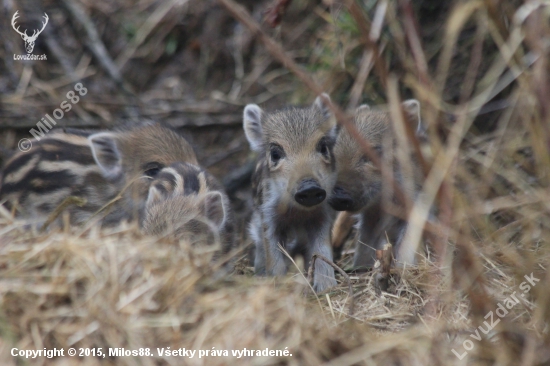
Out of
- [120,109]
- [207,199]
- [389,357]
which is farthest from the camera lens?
[120,109]

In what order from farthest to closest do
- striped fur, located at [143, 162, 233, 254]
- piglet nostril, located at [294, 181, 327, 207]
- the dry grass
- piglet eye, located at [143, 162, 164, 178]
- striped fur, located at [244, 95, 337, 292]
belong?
piglet eye, located at [143, 162, 164, 178] → striped fur, located at [244, 95, 337, 292] → piglet nostril, located at [294, 181, 327, 207] → striped fur, located at [143, 162, 233, 254] → the dry grass

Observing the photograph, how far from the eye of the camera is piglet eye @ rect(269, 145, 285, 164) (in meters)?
4.41

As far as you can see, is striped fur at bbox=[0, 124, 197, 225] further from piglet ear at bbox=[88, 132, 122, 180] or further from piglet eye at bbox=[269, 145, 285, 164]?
piglet eye at bbox=[269, 145, 285, 164]

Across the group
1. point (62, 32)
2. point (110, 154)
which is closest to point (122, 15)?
point (62, 32)

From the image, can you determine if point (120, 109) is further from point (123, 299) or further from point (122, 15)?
point (123, 299)

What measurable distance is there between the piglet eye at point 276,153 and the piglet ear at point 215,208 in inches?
19.9

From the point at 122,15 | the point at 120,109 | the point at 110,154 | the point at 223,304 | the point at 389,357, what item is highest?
the point at 122,15

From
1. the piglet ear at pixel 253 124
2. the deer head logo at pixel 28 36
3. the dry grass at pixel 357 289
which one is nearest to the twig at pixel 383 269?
the dry grass at pixel 357 289

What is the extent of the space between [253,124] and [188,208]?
3.58 ft

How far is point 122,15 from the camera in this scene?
6797 mm

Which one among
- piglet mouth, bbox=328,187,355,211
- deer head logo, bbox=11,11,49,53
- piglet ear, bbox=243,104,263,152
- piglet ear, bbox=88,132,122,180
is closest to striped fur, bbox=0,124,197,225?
piglet ear, bbox=88,132,122,180

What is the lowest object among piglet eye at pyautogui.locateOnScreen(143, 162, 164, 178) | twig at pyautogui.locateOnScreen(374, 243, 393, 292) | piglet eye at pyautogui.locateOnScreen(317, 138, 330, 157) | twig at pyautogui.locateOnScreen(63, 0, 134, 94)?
twig at pyautogui.locateOnScreen(374, 243, 393, 292)

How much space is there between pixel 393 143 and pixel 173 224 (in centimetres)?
154

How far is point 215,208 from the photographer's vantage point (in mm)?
4141
